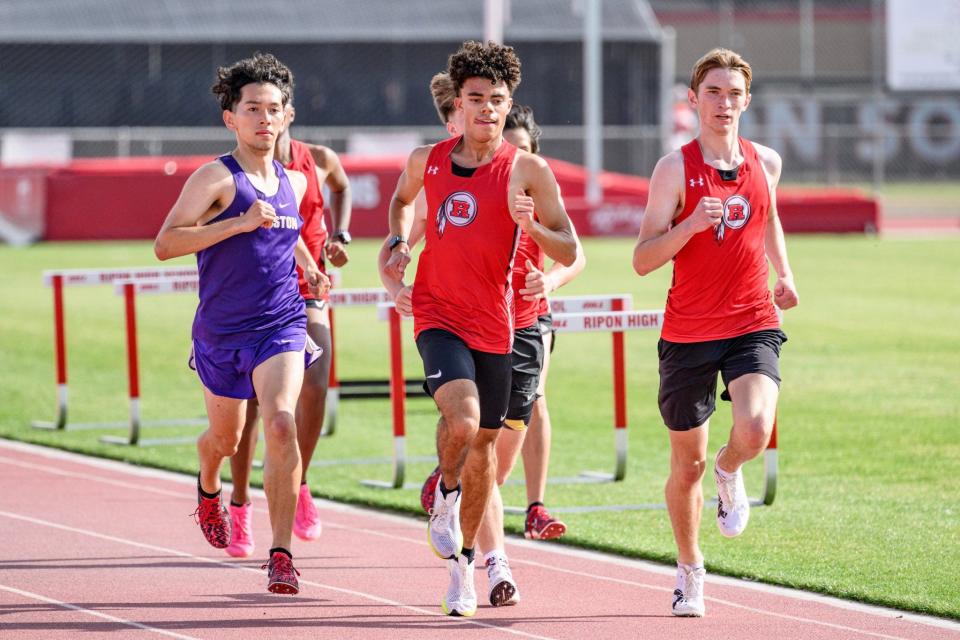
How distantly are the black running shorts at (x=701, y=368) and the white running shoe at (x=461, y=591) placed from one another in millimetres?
1008

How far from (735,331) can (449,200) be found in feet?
4.22

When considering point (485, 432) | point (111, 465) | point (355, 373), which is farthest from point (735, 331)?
point (355, 373)

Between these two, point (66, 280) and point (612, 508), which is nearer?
point (612, 508)

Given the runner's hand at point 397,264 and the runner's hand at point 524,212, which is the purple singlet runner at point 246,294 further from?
the runner's hand at point 524,212

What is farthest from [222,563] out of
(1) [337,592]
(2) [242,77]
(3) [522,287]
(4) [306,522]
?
(2) [242,77]

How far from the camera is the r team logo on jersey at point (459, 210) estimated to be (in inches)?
260

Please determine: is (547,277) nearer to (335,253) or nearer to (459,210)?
(459,210)

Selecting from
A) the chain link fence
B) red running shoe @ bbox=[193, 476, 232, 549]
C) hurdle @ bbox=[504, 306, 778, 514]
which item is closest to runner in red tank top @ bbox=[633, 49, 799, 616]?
hurdle @ bbox=[504, 306, 778, 514]

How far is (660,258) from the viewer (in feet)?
21.5

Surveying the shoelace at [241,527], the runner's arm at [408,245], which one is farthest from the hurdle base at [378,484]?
the runner's arm at [408,245]

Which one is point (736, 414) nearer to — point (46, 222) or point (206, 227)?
point (206, 227)

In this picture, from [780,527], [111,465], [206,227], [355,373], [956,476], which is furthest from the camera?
[355,373]

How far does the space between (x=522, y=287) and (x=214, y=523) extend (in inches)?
70.9

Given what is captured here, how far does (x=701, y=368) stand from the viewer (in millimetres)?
6777
